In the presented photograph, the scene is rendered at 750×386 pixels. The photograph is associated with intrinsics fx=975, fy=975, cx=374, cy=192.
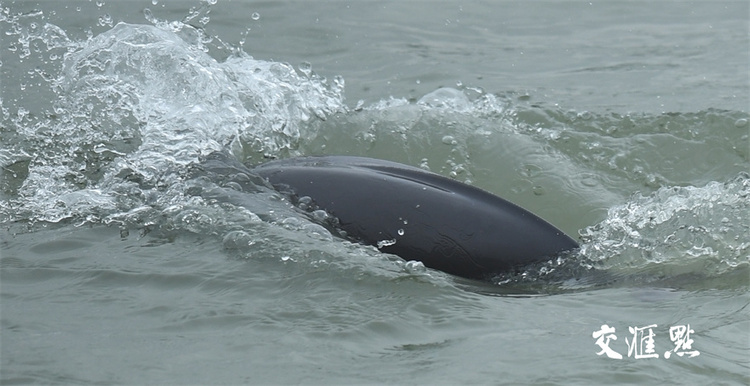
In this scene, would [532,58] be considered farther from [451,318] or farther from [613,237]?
[451,318]

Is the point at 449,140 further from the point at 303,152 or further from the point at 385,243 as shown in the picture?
the point at 385,243

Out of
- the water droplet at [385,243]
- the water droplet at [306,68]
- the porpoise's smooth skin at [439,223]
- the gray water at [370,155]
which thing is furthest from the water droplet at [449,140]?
the water droplet at [385,243]

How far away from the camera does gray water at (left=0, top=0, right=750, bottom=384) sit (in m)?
2.70

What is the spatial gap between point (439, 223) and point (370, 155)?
1.57 m

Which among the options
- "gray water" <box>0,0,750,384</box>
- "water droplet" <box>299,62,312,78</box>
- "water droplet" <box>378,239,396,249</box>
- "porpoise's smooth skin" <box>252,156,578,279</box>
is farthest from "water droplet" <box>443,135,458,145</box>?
"water droplet" <box>378,239,396,249</box>

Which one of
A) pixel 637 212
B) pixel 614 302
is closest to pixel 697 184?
pixel 637 212

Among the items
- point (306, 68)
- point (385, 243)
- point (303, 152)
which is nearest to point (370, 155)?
point (303, 152)

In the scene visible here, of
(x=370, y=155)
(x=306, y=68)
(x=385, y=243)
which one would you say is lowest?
(x=385, y=243)

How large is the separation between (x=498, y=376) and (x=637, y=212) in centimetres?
136

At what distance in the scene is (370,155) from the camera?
4.73 m

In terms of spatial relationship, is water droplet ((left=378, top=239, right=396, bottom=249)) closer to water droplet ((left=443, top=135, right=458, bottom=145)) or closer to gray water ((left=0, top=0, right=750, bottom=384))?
gray water ((left=0, top=0, right=750, bottom=384))

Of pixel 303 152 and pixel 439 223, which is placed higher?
pixel 303 152

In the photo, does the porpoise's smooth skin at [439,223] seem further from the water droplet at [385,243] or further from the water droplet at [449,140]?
the water droplet at [449,140]

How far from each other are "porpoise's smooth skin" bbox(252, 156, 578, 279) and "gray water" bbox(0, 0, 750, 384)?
0.07m
